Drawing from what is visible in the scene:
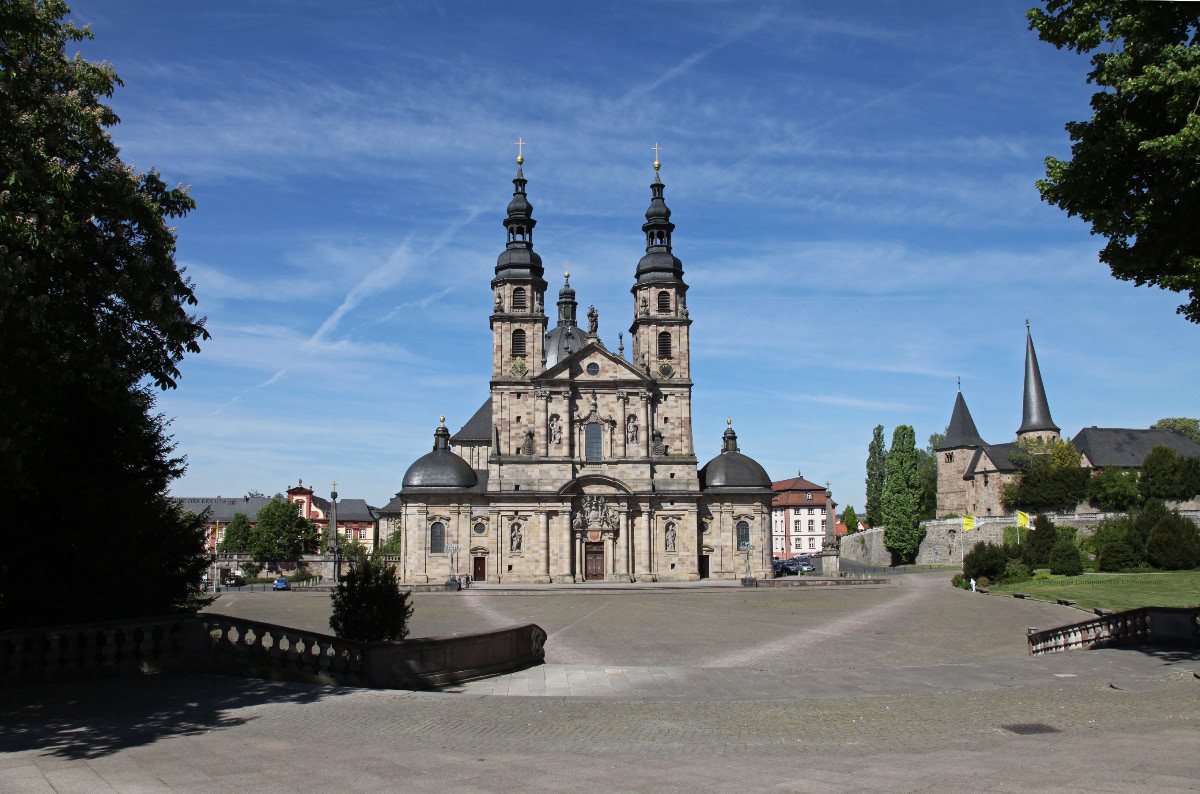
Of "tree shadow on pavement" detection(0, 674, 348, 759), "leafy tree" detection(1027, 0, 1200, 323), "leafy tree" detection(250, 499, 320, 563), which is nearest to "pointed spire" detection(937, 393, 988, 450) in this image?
"leafy tree" detection(250, 499, 320, 563)

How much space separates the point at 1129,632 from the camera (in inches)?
783

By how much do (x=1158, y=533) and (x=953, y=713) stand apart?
1809 inches

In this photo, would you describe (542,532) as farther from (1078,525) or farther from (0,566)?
(0,566)

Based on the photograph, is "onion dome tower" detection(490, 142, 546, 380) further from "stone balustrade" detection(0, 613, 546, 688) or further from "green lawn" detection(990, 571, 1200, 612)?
"stone balustrade" detection(0, 613, 546, 688)

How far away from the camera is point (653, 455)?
6444 centimetres

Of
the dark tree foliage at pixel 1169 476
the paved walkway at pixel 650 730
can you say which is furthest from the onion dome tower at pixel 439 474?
the dark tree foliage at pixel 1169 476

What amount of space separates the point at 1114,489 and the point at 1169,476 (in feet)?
14.7

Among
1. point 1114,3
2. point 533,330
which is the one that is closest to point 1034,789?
point 1114,3

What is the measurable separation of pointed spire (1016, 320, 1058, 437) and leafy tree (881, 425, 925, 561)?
12735 mm

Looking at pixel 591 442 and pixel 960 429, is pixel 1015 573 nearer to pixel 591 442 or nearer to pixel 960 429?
pixel 591 442

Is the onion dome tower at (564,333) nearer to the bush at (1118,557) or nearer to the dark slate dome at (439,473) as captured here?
the dark slate dome at (439,473)

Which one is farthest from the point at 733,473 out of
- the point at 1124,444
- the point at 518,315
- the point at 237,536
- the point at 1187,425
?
the point at 1187,425

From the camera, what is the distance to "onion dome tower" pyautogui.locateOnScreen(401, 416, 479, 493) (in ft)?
206

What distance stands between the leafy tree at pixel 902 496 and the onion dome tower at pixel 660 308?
97.1 feet
